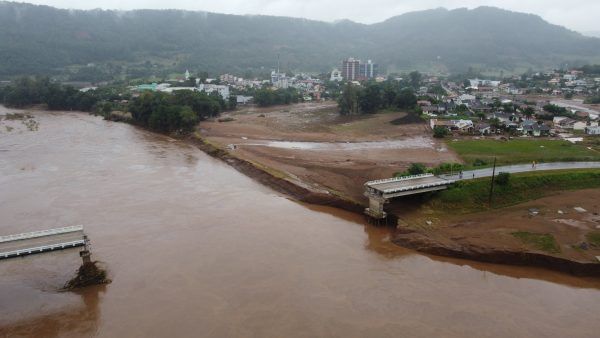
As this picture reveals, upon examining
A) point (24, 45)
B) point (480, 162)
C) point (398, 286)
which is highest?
point (24, 45)

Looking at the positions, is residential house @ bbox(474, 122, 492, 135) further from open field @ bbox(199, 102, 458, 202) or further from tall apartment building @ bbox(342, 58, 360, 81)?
tall apartment building @ bbox(342, 58, 360, 81)

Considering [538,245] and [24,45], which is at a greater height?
[24,45]

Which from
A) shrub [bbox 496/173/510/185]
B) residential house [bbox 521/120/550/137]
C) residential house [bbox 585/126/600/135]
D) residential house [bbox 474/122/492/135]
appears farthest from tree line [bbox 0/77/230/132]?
A: residential house [bbox 585/126/600/135]

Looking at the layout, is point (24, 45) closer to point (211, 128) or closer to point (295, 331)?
point (211, 128)

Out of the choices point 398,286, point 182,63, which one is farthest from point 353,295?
point 182,63

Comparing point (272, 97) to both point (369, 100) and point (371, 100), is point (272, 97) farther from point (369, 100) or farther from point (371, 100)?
point (371, 100)

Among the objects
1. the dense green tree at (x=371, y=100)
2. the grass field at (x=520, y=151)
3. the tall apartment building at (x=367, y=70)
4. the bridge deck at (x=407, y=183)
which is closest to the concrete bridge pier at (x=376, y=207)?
the bridge deck at (x=407, y=183)

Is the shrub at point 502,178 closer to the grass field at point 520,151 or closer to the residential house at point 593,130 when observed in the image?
the grass field at point 520,151
